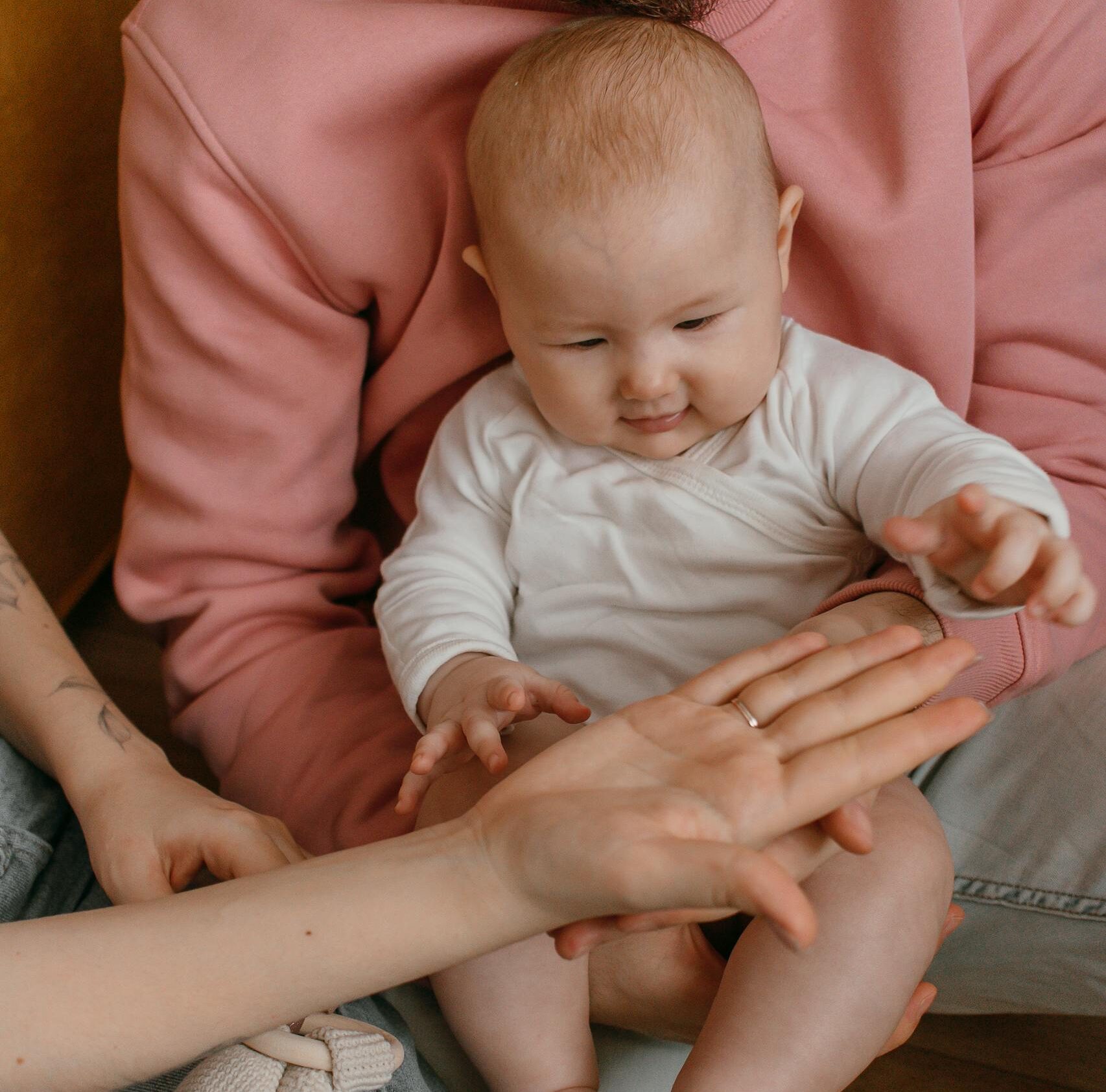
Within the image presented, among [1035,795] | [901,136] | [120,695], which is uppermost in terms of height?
→ [901,136]

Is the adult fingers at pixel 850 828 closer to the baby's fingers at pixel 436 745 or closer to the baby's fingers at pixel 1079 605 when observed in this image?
the baby's fingers at pixel 1079 605

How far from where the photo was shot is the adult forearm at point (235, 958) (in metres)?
0.69

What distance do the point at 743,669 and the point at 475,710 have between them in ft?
0.69

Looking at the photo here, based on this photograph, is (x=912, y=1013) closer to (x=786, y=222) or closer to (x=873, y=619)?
(x=873, y=619)

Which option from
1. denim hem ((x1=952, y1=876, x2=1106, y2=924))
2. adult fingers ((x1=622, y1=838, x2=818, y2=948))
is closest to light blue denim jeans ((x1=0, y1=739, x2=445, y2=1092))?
adult fingers ((x1=622, y1=838, x2=818, y2=948))

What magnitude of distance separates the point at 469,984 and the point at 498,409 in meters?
0.50

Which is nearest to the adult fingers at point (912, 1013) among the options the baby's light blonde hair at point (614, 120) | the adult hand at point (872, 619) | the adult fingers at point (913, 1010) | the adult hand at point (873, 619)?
the adult fingers at point (913, 1010)

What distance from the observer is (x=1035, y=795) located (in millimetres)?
926

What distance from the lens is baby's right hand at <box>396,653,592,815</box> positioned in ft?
2.67

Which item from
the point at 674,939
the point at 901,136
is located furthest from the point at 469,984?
the point at 901,136

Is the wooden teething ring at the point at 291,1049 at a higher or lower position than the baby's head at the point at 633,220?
lower

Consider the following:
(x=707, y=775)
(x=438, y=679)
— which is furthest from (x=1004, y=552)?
(x=438, y=679)

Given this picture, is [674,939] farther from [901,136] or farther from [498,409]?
[901,136]

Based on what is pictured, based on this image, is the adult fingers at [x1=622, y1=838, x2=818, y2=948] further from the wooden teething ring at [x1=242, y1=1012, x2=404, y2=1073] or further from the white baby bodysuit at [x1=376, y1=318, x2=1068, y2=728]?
the white baby bodysuit at [x1=376, y1=318, x2=1068, y2=728]
